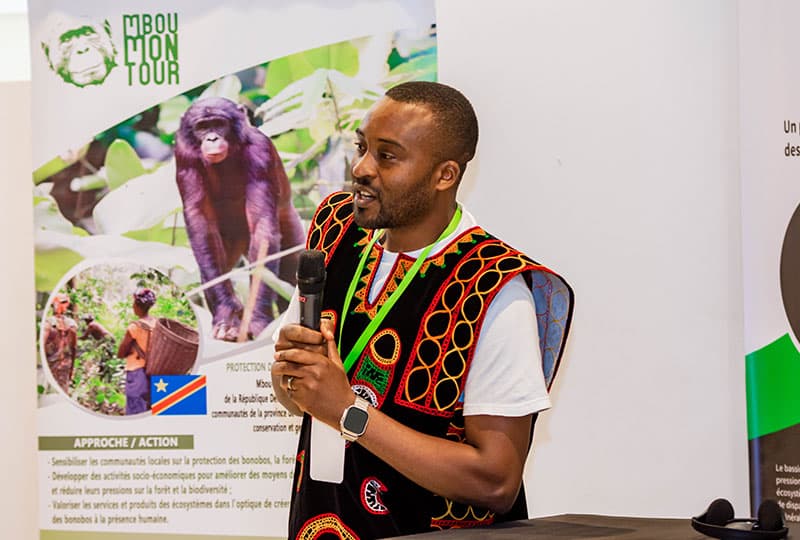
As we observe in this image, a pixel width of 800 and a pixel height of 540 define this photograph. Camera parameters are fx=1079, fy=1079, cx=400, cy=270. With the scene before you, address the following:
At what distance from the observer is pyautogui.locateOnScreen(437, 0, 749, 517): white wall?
10.7ft

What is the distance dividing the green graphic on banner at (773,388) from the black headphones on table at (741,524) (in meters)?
1.62

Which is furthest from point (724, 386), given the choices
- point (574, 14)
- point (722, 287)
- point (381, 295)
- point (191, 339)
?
point (191, 339)

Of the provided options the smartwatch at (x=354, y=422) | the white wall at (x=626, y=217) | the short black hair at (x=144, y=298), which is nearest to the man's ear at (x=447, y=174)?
the smartwatch at (x=354, y=422)

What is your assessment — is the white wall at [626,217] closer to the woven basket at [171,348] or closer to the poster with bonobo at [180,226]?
the poster with bonobo at [180,226]

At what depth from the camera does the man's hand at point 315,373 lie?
183 cm

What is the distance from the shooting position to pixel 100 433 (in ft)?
13.2

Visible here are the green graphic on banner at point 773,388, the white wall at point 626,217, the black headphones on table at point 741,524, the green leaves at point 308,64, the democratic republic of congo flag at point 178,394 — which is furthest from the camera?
the democratic republic of congo flag at point 178,394

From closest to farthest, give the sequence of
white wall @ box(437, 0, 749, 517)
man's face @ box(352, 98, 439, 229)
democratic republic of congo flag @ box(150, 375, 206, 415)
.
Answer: man's face @ box(352, 98, 439, 229) → white wall @ box(437, 0, 749, 517) → democratic republic of congo flag @ box(150, 375, 206, 415)

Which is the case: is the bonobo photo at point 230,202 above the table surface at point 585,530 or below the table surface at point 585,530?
above

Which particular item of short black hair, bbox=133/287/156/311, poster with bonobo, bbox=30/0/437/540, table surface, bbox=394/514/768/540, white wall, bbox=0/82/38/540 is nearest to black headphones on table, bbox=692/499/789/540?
table surface, bbox=394/514/768/540

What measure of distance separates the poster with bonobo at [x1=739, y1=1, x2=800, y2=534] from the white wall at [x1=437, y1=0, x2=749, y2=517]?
0.28 feet

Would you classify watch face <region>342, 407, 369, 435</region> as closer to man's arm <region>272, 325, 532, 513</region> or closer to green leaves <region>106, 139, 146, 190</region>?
man's arm <region>272, 325, 532, 513</region>

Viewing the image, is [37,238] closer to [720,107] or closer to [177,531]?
[177,531]

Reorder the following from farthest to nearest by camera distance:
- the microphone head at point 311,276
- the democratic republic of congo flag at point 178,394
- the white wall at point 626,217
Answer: the democratic republic of congo flag at point 178,394, the white wall at point 626,217, the microphone head at point 311,276
